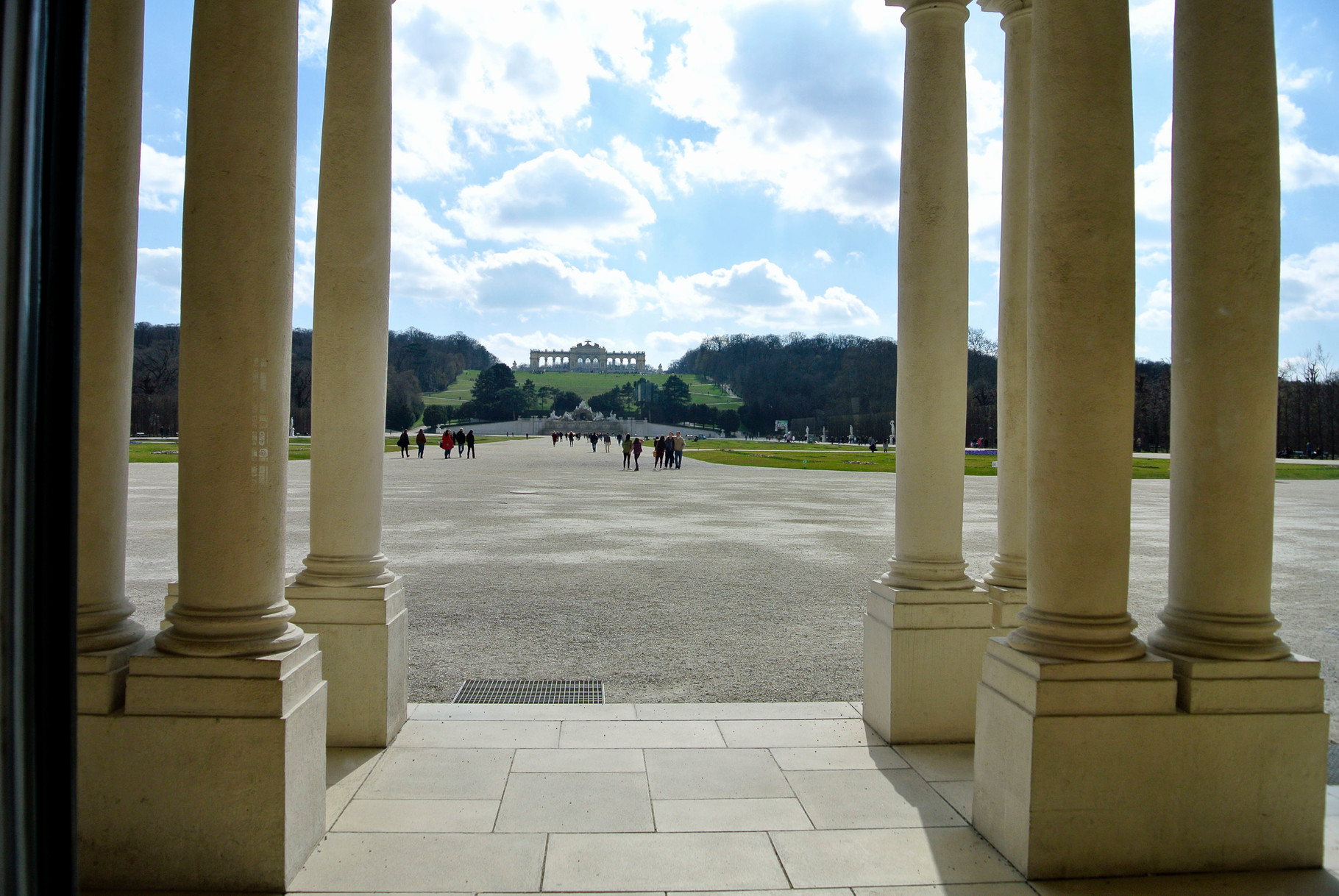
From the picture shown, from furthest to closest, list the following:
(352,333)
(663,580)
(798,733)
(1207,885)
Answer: (663,580) → (798,733) → (352,333) → (1207,885)

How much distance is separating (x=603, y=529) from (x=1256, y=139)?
23.1 metres

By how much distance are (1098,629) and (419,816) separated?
6096 millimetres

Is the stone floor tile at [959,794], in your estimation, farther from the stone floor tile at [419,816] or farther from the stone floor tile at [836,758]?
the stone floor tile at [419,816]

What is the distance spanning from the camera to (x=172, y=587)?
28.5 ft

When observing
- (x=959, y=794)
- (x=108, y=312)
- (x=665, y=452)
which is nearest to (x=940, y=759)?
(x=959, y=794)

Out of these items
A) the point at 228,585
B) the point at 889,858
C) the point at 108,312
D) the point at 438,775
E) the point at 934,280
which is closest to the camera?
the point at 228,585

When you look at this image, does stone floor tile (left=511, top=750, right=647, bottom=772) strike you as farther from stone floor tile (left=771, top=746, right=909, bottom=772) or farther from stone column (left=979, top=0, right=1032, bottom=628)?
stone column (left=979, top=0, right=1032, bottom=628)

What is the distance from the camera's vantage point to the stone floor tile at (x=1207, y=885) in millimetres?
6621

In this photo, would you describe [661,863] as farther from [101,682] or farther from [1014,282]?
[1014,282]

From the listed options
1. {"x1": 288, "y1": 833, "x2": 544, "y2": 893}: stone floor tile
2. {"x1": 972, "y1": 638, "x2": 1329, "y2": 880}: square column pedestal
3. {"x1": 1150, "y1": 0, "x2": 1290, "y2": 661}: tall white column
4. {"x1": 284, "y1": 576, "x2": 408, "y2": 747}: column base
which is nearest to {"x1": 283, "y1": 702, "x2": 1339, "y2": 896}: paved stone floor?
{"x1": 288, "y1": 833, "x2": 544, "y2": 893}: stone floor tile

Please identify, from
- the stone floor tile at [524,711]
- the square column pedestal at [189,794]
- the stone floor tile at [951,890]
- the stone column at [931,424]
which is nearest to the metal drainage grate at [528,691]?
the stone floor tile at [524,711]

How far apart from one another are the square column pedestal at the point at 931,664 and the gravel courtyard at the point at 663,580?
1913 millimetres

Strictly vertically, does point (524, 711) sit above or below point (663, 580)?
below

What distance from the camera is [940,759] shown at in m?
9.37
